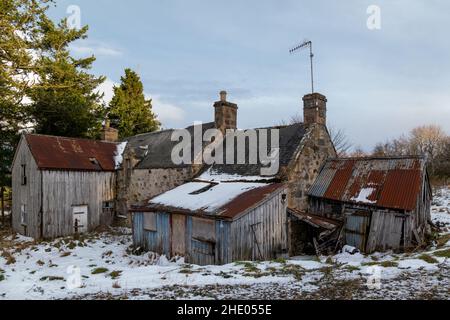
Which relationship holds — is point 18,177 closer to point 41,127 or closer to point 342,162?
point 41,127

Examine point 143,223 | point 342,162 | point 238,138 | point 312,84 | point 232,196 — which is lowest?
point 143,223

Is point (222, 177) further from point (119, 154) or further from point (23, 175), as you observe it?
point (23, 175)

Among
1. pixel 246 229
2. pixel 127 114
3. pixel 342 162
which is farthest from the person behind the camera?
pixel 127 114

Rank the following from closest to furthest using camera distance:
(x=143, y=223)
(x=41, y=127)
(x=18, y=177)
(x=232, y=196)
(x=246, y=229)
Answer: (x=246, y=229) < (x=232, y=196) < (x=143, y=223) < (x=18, y=177) < (x=41, y=127)

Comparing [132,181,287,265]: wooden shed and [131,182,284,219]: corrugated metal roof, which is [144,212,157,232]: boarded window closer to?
[132,181,287,265]: wooden shed

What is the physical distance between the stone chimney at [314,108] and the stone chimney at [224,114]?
5.51 meters

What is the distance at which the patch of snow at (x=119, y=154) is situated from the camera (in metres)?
26.4

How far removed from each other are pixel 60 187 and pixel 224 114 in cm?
1235

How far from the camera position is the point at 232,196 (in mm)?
14992

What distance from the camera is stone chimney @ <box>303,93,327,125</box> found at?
18672 mm

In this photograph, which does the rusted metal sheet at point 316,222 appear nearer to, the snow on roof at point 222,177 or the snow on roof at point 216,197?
the snow on roof at point 216,197

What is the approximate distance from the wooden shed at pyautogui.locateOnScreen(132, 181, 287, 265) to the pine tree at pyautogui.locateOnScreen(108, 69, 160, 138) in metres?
24.7
